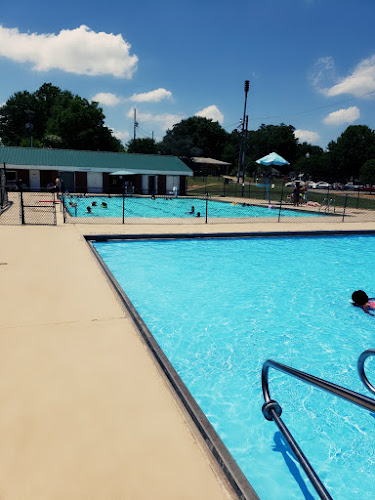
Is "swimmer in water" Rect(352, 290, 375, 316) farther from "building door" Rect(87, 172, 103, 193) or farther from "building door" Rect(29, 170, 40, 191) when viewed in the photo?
"building door" Rect(29, 170, 40, 191)

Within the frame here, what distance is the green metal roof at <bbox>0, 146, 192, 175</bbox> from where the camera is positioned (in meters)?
38.1

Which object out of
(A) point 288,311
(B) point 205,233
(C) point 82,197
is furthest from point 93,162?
(A) point 288,311

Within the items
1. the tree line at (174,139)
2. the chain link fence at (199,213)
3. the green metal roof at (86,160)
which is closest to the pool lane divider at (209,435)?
the chain link fence at (199,213)

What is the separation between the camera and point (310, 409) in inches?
219

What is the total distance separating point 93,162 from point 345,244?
104 feet

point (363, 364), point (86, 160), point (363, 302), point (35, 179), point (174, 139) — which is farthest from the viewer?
point (174, 139)

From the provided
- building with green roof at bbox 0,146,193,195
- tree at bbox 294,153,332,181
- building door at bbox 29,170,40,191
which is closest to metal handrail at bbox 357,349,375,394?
building with green roof at bbox 0,146,193,195

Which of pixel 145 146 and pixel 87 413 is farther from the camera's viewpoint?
pixel 145 146

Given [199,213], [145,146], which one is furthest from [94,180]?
[145,146]

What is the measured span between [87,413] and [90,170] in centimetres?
3818

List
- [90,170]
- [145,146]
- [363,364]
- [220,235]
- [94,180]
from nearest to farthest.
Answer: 1. [363,364]
2. [220,235]
3. [90,170]
4. [94,180]
5. [145,146]

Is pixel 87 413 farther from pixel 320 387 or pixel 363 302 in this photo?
pixel 363 302

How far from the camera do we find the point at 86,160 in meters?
41.0

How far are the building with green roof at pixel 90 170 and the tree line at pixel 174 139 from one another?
91.2ft
